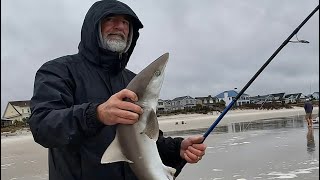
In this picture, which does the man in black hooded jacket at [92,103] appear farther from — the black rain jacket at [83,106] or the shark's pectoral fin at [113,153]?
the shark's pectoral fin at [113,153]

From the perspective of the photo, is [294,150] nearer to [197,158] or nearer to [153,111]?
[197,158]

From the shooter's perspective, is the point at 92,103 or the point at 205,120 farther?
the point at 205,120

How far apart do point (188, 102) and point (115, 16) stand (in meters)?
107

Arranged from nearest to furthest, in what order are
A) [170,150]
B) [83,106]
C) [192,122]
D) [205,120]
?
1. [83,106]
2. [170,150]
3. [192,122]
4. [205,120]

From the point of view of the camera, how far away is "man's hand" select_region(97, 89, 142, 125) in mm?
2061

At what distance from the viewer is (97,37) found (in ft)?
9.02

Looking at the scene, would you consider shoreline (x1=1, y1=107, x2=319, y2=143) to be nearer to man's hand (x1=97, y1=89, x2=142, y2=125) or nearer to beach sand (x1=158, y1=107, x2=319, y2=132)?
beach sand (x1=158, y1=107, x2=319, y2=132)

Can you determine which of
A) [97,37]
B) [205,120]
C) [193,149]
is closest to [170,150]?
[193,149]

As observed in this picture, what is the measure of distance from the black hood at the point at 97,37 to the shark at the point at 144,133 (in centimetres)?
57

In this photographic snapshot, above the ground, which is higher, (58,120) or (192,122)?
(58,120)

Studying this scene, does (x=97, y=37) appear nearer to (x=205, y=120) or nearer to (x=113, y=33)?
(x=113, y=33)

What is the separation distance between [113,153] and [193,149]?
891mm

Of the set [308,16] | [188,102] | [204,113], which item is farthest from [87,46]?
[188,102]

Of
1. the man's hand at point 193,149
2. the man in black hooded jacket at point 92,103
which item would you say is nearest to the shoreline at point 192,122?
the man's hand at point 193,149
